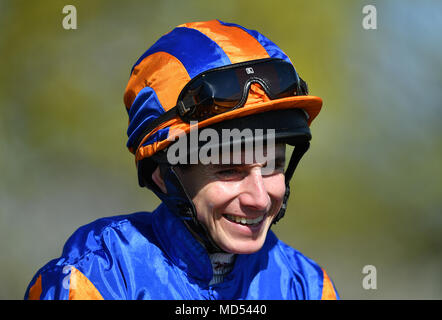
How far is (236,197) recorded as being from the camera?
174cm

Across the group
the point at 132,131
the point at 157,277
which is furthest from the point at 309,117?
the point at 157,277

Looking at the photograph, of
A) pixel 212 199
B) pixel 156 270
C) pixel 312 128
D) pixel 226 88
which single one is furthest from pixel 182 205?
pixel 312 128

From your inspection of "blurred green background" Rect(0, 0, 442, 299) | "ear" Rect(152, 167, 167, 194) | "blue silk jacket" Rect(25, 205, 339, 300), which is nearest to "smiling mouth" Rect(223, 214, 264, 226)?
"blue silk jacket" Rect(25, 205, 339, 300)

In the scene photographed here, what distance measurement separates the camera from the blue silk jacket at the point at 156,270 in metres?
1.68

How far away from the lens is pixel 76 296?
Result: 5.26 ft

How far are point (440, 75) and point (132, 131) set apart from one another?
3347 millimetres

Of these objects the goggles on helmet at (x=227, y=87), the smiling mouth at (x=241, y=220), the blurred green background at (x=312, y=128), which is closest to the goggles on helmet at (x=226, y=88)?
the goggles on helmet at (x=227, y=87)

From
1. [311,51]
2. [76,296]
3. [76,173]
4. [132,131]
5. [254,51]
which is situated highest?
[311,51]

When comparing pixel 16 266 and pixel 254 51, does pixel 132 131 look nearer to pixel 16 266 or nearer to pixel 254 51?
pixel 254 51

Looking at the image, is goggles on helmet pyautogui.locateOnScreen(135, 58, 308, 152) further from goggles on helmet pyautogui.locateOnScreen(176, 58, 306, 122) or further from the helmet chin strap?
the helmet chin strap

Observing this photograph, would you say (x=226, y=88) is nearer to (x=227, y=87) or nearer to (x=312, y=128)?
(x=227, y=87)

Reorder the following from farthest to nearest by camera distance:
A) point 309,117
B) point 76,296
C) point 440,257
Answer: point 440,257
point 309,117
point 76,296

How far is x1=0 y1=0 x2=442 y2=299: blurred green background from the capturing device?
4016 mm

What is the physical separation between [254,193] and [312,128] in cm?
270
